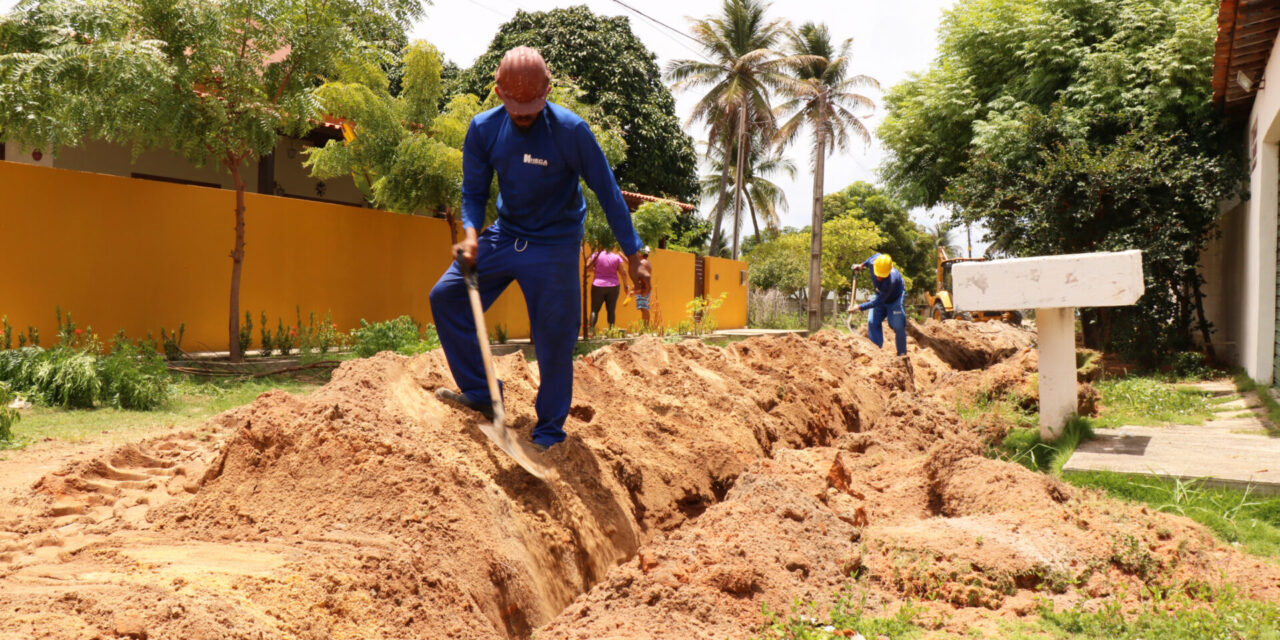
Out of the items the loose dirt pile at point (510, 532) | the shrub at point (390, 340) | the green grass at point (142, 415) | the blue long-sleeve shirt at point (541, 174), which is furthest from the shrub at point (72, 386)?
the blue long-sleeve shirt at point (541, 174)

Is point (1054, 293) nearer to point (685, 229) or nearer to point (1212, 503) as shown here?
point (1212, 503)

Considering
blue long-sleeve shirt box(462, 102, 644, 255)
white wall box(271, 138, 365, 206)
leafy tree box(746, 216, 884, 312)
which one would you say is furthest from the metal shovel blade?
leafy tree box(746, 216, 884, 312)

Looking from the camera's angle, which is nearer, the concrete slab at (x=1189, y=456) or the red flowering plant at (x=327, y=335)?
the concrete slab at (x=1189, y=456)

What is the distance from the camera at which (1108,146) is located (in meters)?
12.2

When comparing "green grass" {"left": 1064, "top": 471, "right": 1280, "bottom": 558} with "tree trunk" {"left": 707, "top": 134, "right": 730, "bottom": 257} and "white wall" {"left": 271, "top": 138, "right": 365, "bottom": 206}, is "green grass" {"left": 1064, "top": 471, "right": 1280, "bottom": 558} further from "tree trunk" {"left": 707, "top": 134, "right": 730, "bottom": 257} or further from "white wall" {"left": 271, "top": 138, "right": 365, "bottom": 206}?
"tree trunk" {"left": 707, "top": 134, "right": 730, "bottom": 257}

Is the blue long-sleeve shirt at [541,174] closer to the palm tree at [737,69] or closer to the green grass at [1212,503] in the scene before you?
the green grass at [1212,503]

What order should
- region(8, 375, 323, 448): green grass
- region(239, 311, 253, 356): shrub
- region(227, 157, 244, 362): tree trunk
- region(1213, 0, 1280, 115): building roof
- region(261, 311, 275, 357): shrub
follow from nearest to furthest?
region(8, 375, 323, 448): green grass, region(1213, 0, 1280, 115): building roof, region(227, 157, 244, 362): tree trunk, region(239, 311, 253, 356): shrub, region(261, 311, 275, 357): shrub

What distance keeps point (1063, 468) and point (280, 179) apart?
529 inches

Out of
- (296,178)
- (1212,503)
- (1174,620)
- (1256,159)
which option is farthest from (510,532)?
(296,178)

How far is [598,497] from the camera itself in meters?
4.00

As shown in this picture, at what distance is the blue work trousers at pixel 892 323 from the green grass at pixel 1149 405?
7.68ft

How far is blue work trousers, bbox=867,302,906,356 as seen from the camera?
11180 mm

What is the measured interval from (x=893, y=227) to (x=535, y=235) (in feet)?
132

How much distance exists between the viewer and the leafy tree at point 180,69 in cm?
784
